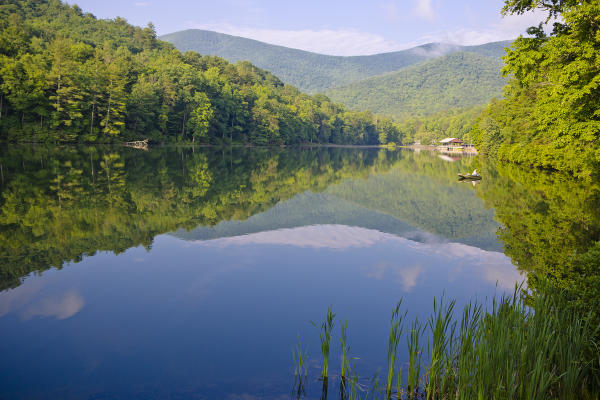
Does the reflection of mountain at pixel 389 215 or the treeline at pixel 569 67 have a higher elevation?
the treeline at pixel 569 67

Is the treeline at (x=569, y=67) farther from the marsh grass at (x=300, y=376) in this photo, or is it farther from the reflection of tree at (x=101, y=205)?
the marsh grass at (x=300, y=376)

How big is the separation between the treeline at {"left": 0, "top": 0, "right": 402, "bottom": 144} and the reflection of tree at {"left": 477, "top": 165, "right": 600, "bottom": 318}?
5231cm

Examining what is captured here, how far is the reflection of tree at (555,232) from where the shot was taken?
6.03 metres

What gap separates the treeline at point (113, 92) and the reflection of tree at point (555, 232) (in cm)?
5231

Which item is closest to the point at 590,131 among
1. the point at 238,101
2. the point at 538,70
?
the point at 538,70

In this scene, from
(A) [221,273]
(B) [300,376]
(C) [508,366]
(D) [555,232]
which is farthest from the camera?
(D) [555,232]

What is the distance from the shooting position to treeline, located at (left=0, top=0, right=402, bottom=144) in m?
48.0

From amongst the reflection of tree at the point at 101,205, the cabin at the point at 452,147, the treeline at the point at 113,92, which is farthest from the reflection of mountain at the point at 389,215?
the cabin at the point at 452,147

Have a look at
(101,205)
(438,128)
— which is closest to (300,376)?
(101,205)

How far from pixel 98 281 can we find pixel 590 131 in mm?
19920

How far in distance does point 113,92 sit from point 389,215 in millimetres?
52809

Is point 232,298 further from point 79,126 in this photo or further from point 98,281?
point 79,126

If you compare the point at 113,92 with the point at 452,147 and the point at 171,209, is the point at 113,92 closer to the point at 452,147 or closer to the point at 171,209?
the point at 171,209

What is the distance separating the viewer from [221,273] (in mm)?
8906
